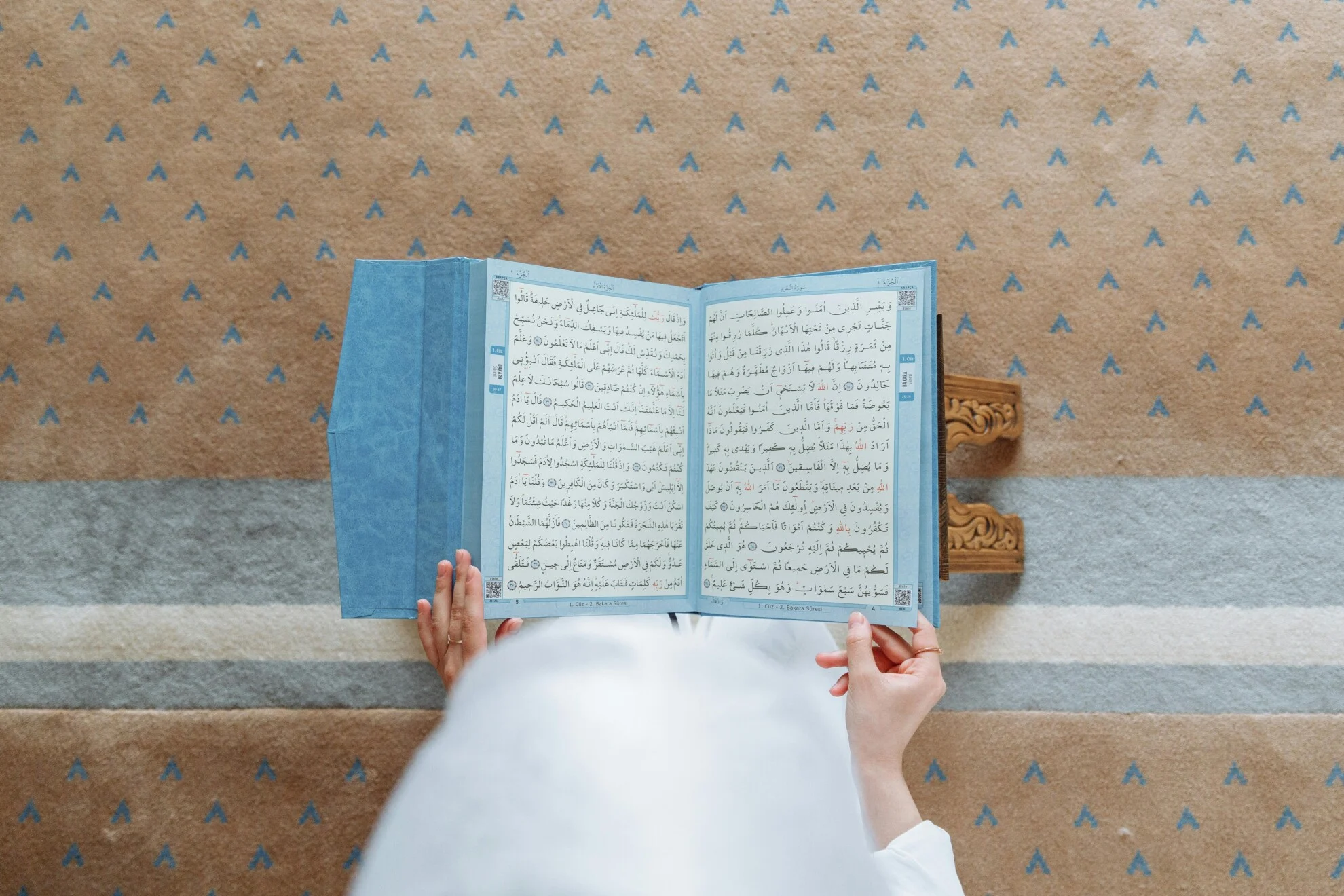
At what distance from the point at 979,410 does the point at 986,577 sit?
23 cm

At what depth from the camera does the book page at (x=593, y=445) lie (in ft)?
2.81

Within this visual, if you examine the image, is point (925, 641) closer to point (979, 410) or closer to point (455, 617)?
point (979, 410)

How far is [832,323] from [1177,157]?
626 mm

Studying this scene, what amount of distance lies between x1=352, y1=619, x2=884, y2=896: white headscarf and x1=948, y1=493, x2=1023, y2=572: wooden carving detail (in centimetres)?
63

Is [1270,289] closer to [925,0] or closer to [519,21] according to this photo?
[925,0]

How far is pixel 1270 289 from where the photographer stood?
1125 mm

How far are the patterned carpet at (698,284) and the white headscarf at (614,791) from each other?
77 cm

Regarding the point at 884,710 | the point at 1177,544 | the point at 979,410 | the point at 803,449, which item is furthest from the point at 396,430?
the point at 1177,544

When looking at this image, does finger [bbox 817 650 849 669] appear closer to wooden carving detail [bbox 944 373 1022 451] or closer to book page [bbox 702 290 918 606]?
book page [bbox 702 290 918 606]

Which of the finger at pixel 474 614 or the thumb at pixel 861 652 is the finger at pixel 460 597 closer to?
the finger at pixel 474 614

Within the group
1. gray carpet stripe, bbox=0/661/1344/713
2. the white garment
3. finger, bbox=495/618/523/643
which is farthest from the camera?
gray carpet stripe, bbox=0/661/1344/713

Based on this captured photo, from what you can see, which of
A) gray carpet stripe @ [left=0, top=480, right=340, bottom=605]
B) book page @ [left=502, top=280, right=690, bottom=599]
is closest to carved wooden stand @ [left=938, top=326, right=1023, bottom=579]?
book page @ [left=502, top=280, right=690, bottom=599]

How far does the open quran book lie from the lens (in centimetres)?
84

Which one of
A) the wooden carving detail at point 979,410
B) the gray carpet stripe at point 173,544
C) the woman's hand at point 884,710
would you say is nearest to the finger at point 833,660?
the woman's hand at point 884,710
